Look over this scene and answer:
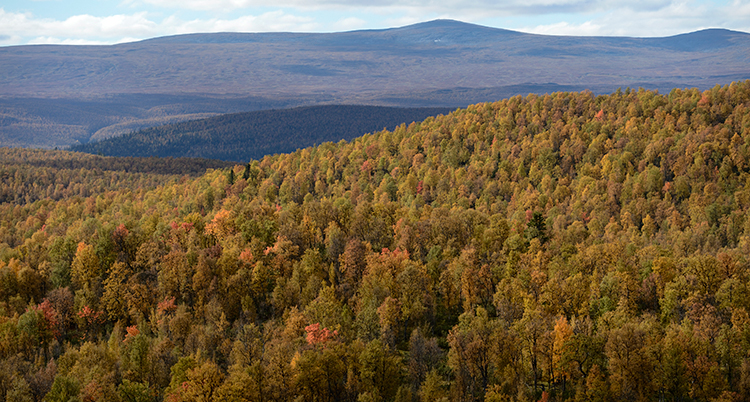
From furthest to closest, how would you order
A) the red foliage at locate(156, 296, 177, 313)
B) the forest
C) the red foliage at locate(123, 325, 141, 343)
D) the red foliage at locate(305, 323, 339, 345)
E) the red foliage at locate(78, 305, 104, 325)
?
the red foliage at locate(78, 305, 104, 325), the red foliage at locate(156, 296, 177, 313), the red foliage at locate(123, 325, 141, 343), the red foliage at locate(305, 323, 339, 345), the forest

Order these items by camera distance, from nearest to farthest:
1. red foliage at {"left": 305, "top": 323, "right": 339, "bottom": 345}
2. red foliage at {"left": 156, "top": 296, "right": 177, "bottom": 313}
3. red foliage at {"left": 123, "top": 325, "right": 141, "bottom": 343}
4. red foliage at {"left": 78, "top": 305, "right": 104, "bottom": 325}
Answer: red foliage at {"left": 305, "top": 323, "right": 339, "bottom": 345} → red foliage at {"left": 123, "top": 325, "right": 141, "bottom": 343} → red foliage at {"left": 156, "top": 296, "right": 177, "bottom": 313} → red foliage at {"left": 78, "top": 305, "right": 104, "bottom": 325}

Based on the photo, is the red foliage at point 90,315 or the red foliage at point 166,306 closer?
the red foliage at point 166,306

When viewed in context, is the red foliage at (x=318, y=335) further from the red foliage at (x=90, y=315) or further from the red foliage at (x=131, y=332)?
the red foliage at (x=90, y=315)

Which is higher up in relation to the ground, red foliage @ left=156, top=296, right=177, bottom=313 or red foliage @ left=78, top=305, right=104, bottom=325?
red foliage @ left=156, top=296, right=177, bottom=313

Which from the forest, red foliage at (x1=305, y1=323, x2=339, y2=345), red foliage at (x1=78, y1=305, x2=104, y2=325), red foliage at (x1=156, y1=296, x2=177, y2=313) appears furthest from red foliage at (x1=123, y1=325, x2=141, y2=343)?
red foliage at (x1=305, y1=323, x2=339, y2=345)

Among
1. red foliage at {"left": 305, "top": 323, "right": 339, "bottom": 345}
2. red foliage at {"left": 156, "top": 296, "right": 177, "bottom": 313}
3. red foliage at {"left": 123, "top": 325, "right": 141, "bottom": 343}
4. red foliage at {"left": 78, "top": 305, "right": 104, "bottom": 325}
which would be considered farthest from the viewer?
red foliage at {"left": 78, "top": 305, "right": 104, "bottom": 325}

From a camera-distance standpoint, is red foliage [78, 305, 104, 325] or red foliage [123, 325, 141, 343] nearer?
red foliage [123, 325, 141, 343]

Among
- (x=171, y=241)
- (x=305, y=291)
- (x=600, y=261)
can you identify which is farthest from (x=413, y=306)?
(x=171, y=241)

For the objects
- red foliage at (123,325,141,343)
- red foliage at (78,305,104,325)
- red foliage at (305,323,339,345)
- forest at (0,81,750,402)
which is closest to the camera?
forest at (0,81,750,402)

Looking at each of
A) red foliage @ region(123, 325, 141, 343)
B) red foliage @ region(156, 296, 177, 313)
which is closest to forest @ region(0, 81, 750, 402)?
red foliage @ region(123, 325, 141, 343)

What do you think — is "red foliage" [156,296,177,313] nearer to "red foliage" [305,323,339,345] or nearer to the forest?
the forest

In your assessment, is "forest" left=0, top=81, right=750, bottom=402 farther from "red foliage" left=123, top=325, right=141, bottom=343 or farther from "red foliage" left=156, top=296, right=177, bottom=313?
"red foliage" left=156, top=296, right=177, bottom=313

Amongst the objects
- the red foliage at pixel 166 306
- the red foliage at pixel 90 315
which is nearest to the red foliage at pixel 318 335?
the red foliage at pixel 166 306

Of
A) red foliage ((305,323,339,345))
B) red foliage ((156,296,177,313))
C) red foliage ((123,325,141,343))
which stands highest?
red foliage ((305,323,339,345))
